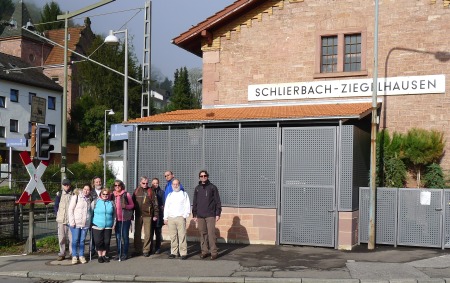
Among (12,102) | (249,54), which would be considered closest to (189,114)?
(249,54)

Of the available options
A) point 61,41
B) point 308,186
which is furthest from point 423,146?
point 61,41

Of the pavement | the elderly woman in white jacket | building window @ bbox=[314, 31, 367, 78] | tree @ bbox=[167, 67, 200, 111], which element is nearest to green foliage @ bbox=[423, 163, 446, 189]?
the pavement

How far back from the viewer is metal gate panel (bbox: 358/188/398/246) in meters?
14.4

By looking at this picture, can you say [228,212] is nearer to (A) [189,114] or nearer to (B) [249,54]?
(A) [189,114]

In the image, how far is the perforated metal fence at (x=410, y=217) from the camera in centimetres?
1401

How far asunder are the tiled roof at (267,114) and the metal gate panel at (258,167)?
1.56ft

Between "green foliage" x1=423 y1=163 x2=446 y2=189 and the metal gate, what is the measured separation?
351 cm

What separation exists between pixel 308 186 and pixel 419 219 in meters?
2.99

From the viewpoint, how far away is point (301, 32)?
57.9 ft

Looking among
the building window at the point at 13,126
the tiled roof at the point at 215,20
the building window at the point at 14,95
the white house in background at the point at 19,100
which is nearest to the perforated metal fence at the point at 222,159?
the tiled roof at the point at 215,20

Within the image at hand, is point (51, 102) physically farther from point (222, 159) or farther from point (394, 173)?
point (394, 173)

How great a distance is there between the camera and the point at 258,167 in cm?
1470

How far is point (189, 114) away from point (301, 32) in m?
4.53

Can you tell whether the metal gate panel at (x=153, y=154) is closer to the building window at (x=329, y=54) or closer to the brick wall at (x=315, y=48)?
the brick wall at (x=315, y=48)
